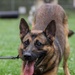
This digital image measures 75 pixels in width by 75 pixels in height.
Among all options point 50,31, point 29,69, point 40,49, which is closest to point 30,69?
point 29,69

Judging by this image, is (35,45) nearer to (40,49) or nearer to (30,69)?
(40,49)

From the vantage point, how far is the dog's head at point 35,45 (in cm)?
602

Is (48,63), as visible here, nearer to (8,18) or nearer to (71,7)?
(8,18)

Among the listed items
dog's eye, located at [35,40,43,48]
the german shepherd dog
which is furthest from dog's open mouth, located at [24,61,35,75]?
dog's eye, located at [35,40,43,48]

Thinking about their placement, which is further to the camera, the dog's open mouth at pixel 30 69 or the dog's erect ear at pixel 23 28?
the dog's erect ear at pixel 23 28

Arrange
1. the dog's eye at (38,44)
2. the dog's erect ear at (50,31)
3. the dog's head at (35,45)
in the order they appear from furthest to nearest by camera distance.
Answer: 1. the dog's erect ear at (50,31)
2. the dog's eye at (38,44)
3. the dog's head at (35,45)

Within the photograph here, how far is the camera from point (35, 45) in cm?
619

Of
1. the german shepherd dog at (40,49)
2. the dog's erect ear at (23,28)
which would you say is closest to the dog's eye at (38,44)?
the german shepherd dog at (40,49)

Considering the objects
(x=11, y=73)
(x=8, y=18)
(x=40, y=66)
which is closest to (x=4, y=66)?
(x=11, y=73)

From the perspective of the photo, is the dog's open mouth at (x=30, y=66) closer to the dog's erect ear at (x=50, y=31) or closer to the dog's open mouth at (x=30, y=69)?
the dog's open mouth at (x=30, y=69)

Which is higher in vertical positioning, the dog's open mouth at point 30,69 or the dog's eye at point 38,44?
the dog's eye at point 38,44

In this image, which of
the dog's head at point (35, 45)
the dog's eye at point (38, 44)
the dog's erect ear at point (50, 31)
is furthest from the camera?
the dog's erect ear at point (50, 31)

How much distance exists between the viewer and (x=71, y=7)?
34750 mm

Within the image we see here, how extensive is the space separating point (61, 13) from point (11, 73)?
6.00 ft
